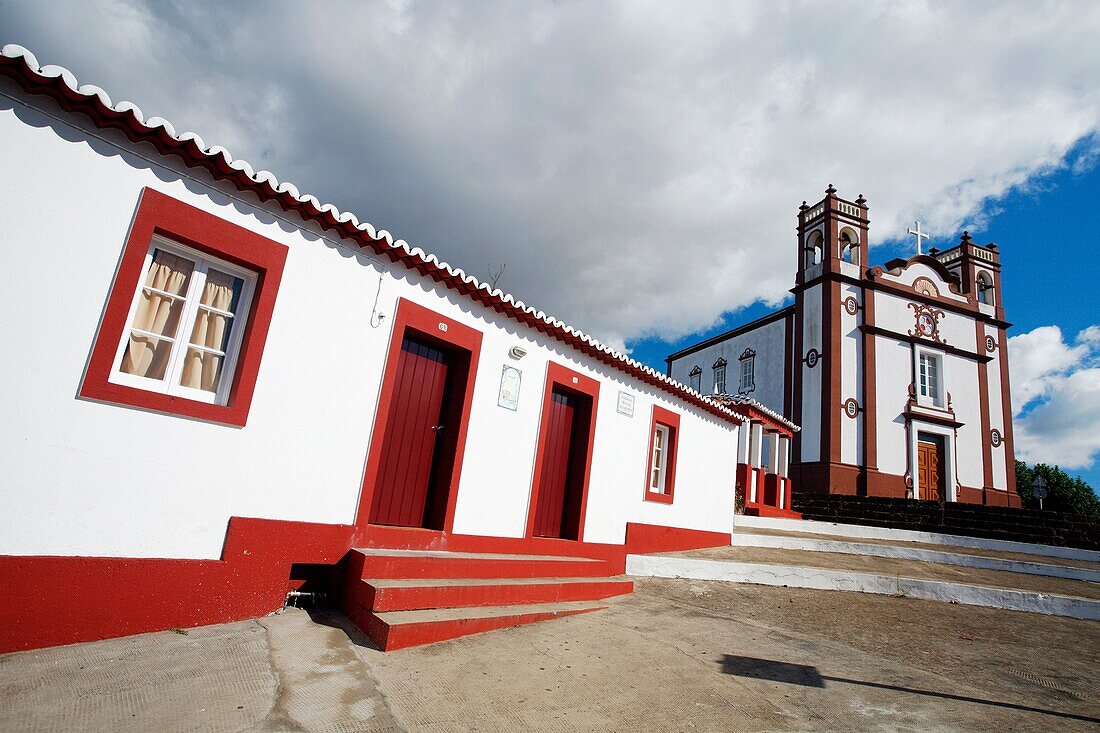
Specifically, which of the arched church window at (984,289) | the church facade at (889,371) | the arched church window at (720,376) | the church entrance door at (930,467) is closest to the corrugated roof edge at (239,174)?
the church facade at (889,371)

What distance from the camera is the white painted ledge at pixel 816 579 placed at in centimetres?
762

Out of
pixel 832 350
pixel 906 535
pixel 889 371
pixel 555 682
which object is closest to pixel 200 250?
pixel 555 682

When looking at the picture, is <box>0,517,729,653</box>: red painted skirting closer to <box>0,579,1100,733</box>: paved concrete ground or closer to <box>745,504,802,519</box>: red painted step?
<box>0,579,1100,733</box>: paved concrete ground

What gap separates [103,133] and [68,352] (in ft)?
4.98

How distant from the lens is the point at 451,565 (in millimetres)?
5230

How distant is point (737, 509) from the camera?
14.3 meters

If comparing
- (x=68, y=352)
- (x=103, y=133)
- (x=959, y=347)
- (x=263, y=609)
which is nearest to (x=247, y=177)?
(x=103, y=133)

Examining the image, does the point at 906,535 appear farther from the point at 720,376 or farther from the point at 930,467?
the point at 720,376

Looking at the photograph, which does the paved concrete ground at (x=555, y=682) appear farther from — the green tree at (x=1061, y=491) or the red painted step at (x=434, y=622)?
the green tree at (x=1061, y=491)

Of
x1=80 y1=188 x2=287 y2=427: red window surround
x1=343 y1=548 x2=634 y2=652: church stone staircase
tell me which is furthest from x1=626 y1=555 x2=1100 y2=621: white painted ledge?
x1=80 y1=188 x2=287 y2=427: red window surround

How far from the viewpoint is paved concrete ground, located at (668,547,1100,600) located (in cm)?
845

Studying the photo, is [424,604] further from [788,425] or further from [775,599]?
[788,425]

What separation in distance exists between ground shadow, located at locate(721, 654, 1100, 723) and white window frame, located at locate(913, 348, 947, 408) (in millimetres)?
18104

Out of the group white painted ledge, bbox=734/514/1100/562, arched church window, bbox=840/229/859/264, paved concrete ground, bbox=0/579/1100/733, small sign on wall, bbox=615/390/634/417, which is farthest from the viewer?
arched church window, bbox=840/229/859/264
